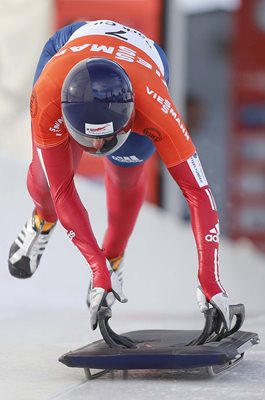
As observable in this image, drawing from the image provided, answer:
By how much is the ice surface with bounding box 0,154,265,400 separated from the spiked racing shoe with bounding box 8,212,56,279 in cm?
32

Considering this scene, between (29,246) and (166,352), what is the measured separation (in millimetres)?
1846

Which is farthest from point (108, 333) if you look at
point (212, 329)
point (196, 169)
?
point (196, 169)

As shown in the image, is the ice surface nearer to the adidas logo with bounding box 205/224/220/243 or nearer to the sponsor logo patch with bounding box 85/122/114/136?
the adidas logo with bounding box 205/224/220/243

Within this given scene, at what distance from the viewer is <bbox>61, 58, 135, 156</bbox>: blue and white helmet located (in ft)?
13.4

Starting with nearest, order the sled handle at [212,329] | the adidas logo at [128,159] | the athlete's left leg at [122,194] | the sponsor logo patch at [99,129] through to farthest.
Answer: the sponsor logo patch at [99,129] < the sled handle at [212,329] < the adidas logo at [128,159] < the athlete's left leg at [122,194]

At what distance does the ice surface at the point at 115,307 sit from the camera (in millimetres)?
3994

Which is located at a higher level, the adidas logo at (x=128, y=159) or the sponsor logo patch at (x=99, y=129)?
the sponsor logo patch at (x=99, y=129)

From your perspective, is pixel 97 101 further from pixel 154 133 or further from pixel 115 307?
pixel 115 307

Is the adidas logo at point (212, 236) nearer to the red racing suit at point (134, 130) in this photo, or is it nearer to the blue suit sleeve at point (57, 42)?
the red racing suit at point (134, 130)

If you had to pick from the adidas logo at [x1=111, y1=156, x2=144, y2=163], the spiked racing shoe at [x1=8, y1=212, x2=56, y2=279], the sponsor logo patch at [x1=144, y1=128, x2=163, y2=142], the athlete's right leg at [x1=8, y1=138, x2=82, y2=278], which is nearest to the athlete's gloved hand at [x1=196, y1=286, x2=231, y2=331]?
the sponsor logo patch at [x1=144, y1=128, x2=163, y2=142]

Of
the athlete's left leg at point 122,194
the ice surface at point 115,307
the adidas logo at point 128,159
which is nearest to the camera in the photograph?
the ice surface at point 115,307

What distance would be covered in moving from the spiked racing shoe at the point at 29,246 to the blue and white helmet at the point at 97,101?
153cm

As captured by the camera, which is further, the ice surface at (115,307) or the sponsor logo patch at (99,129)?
the sponsor logo patch at (99,129)

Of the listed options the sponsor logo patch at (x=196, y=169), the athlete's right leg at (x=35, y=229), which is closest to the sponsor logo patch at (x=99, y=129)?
the sponsor logo patch at (x=196, y=169)
